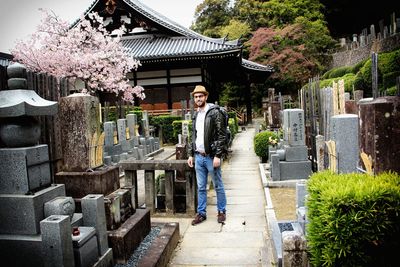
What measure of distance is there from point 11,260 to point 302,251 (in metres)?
2.65

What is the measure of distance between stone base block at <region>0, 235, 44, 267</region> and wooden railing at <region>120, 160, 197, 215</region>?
2372mm

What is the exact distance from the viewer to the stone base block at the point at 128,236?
3666mm

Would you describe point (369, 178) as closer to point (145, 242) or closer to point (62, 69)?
point (145, 242)

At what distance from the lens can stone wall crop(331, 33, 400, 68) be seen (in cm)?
1767

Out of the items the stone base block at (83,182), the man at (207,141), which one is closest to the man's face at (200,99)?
the man at (207,141)

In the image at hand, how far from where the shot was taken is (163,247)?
12.6 ft

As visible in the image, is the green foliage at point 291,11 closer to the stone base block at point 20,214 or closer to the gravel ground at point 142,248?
the gravel ground at point 142,248

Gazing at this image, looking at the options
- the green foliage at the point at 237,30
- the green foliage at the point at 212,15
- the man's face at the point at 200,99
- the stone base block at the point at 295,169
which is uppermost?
the green foliage at the point at 212,15

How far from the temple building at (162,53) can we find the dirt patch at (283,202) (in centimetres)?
1113

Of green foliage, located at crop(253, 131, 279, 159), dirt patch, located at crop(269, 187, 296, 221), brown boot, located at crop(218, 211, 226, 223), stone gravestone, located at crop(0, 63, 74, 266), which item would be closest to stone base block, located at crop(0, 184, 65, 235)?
stone gravestone, located at crop(0, 63, 74, 266)

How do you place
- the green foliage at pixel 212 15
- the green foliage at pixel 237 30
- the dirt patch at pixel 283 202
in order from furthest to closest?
1. the green foliage at pixel 212 15
2. the green foliage at pixel 237 30
3. the dirt patch at pixel 283 202

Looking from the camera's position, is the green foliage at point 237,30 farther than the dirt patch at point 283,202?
Yes

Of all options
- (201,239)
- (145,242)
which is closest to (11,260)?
(145,242)

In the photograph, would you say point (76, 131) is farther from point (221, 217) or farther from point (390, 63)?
point (390, 63)
